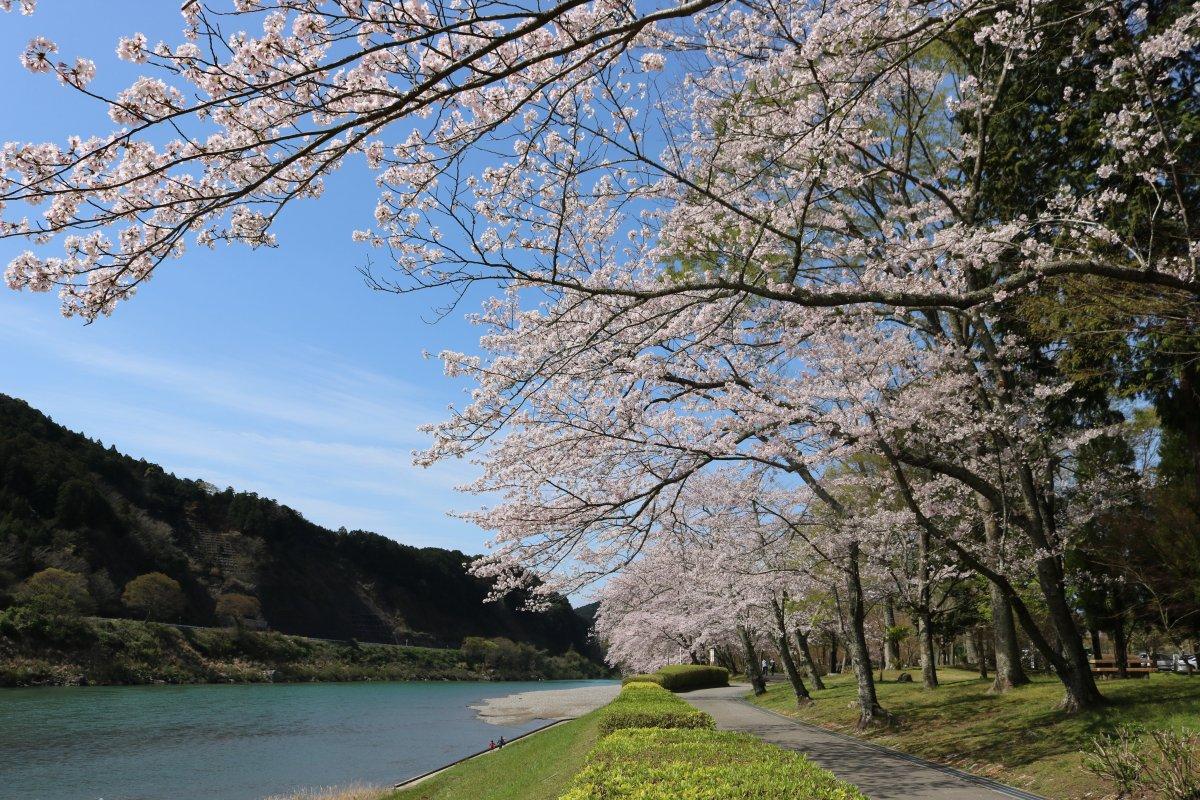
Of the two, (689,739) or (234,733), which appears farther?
(234,733)

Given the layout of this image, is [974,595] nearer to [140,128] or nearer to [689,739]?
[689,739]

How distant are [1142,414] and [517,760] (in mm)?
20423

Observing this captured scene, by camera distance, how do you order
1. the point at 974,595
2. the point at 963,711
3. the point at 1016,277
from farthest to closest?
the point at 974,595
the point at 963,711
the point at 1016,277

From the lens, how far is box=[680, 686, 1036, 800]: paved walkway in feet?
27.8

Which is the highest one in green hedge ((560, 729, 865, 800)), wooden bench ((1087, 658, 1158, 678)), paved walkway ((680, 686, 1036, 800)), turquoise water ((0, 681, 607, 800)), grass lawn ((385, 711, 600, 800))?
green hedge ((560, 729, 865, 800))

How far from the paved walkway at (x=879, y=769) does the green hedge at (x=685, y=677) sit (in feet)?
50.4

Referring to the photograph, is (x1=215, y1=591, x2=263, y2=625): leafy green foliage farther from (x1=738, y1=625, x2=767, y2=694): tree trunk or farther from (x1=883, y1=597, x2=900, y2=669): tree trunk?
(x1=883, y1=597, x2=900, y2=669): tree trunk

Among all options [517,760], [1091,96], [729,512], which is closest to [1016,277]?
[1091,96]

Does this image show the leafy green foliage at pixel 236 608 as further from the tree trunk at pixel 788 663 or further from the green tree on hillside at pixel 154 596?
the tree trunk at pixel 788 663

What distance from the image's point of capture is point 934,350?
12.8 meters

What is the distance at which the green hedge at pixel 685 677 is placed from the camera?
31.8 m

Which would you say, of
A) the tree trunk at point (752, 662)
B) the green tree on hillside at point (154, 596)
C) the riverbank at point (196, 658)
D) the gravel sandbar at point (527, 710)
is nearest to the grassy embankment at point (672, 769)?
the tree trunk at point (752, 662)

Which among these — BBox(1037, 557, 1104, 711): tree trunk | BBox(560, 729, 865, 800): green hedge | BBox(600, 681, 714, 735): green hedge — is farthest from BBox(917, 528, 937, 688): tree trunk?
BBox(560, 729, 865, 800): green hedge

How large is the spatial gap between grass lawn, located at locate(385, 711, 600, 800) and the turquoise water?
289cm
